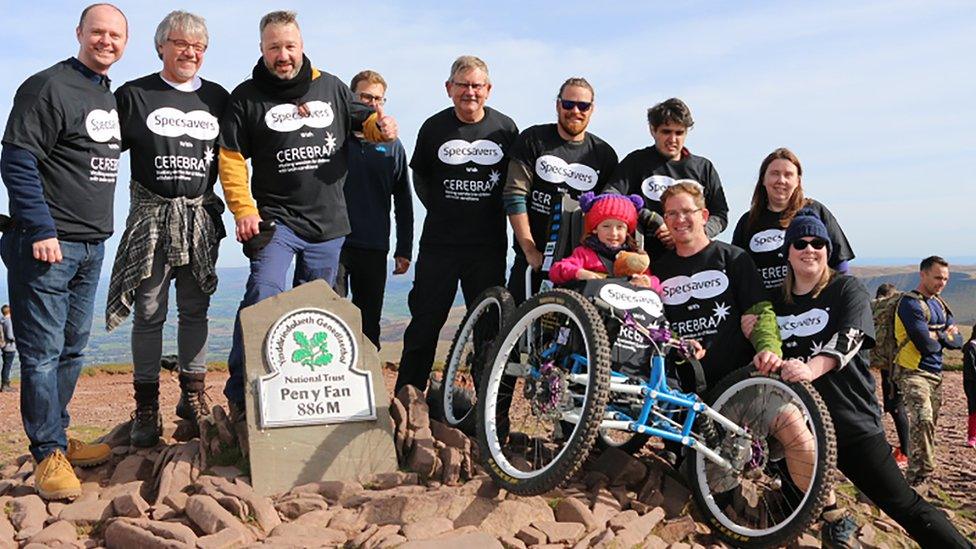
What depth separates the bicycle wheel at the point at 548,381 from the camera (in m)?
4.39

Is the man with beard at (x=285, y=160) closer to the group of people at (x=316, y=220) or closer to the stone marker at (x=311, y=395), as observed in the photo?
the group of people at (x=316, y=220)

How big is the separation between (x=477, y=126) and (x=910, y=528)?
409 centimetres

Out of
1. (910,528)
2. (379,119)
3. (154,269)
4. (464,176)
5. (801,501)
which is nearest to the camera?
(801,501)

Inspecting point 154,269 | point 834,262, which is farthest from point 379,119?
point 834,262

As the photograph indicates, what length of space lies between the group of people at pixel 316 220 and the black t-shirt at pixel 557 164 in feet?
0.06

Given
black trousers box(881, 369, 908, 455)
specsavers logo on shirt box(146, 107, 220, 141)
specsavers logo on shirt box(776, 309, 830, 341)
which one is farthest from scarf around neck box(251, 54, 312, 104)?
black trousers box(881, 369, 908, 455)

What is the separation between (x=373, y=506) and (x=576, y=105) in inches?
126

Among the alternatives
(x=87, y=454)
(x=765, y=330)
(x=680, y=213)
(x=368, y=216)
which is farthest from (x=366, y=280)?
(x=765, y=330)

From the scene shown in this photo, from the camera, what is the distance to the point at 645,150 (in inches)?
245

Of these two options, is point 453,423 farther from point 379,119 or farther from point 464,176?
point 379,119

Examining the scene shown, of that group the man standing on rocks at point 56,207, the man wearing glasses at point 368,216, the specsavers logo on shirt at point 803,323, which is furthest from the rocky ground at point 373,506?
the man wearing glasses at point 368,216

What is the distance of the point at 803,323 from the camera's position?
5246 mm

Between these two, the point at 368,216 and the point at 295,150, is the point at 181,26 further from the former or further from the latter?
the point at 368,216

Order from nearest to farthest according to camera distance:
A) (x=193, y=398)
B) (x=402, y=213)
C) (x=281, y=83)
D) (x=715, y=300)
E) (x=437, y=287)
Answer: (x=715, y=300)
(x=281, y=83)
(x=193, y=398)
(x=437, y=287)
(x=402, y=213)
